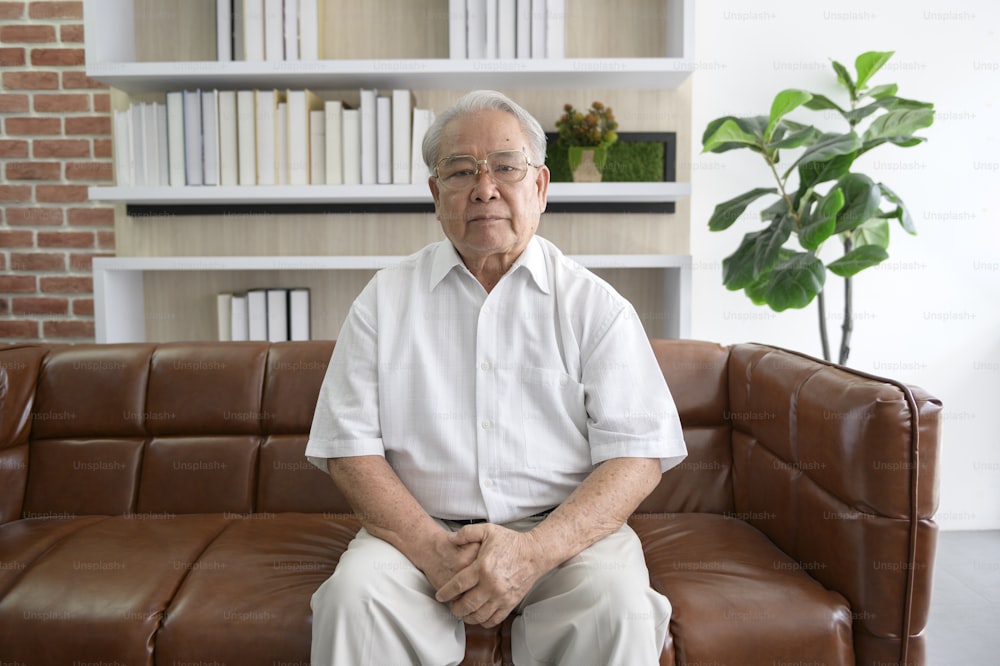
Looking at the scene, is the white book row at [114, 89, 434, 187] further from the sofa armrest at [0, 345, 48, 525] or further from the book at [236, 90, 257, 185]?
the sofa armrest at [0, 345, 48, 525]

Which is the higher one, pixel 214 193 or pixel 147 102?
pixel 147 102

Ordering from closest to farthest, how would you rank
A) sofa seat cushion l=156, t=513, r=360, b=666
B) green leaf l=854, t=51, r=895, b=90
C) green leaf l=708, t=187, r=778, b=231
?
sofa seat cushion l=156, t=513, r=360, b=666 → green leaf l=708, t=187, r=778, b=231 → green leaf l=854, t=51, r=895, b=90

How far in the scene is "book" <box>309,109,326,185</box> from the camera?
2439mm

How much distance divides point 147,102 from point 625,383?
7.16ft

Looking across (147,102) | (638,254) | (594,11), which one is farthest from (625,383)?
(147,102)

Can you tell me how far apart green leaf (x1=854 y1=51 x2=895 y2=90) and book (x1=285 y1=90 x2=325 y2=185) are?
189cm

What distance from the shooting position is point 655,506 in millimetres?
1801

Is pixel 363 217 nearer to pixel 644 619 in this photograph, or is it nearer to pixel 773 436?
pixel 773 436

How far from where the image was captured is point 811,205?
7.59 feet

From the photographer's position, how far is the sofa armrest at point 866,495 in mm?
1253

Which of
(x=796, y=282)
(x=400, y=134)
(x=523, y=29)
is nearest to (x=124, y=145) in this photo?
(x=400, y=134)

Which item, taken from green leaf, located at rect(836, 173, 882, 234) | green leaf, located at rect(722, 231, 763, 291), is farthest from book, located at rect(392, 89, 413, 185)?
green leaf, located at rect(836, 173, 882, 234)

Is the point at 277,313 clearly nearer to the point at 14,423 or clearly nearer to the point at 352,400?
the point at 14,423

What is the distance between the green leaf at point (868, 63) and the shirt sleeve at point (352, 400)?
1985 mm
